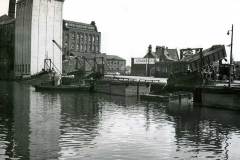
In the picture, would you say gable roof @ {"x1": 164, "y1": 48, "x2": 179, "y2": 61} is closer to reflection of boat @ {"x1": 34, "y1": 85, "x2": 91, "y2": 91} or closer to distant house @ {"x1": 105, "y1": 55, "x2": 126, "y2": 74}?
distant house @ {"x1": 105, "y1": 55, "x2": 126, "y2": 74}

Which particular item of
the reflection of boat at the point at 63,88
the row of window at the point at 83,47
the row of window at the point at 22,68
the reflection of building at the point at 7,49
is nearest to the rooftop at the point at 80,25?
the row of window at the point at 83,47

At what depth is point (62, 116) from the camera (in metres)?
31.2

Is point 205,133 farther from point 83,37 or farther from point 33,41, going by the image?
point 83,37

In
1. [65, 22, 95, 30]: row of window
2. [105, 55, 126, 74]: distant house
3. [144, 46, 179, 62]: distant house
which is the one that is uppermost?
[65, 22, 95, 30]: row of window

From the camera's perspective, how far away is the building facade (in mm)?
130625

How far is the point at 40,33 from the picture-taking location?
99.3 m

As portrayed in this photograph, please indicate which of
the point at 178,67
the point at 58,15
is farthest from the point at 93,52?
the point at 178,67

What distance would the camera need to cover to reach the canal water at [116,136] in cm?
1745

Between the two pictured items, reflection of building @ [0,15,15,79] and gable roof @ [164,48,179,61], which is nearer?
reflection of building @ [0,15,15,79]

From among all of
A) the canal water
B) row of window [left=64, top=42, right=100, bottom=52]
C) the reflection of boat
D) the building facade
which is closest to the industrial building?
the building facade

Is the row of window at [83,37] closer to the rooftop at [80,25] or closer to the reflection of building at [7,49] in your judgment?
the rooftop at [80,25]

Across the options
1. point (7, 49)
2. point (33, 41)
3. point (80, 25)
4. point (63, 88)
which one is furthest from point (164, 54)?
point (63, 88)

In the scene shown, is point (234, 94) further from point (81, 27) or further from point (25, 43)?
point (81, 27)

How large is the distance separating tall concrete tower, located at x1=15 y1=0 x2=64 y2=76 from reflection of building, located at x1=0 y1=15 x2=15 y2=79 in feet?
37.5
